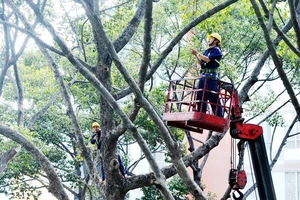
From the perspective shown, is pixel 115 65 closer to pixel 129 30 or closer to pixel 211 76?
pixel 211 76

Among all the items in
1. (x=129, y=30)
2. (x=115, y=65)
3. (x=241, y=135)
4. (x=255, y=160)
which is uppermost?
(x=129, y=30)

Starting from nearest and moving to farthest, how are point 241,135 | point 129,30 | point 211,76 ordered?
point 241,135, point 211,76, point 129,30

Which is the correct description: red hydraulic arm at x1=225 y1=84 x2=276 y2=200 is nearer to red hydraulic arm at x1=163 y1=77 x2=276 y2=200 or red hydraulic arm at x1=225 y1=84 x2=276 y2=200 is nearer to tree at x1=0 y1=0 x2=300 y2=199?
red hydraulic arm at x1=163 y1=77 x2=276 y2=200

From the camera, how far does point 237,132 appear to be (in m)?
6.60

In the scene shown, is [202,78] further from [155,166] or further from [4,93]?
[4,93]

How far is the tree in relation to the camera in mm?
6715

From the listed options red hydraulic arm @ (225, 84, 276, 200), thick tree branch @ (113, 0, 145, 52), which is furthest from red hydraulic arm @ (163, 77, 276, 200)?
thick tree branch @ (113, 0, 145, 52)

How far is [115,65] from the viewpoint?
6.72 m

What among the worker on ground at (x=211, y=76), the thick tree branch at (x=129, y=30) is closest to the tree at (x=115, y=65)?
the thick tree branch at (x=129, y=30)

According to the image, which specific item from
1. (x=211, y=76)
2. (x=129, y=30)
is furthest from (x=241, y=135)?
(x=129, y=30)

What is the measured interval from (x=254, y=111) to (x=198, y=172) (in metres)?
2.35

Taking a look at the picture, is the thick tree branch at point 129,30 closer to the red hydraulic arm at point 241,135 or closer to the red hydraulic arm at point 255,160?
the red hydraulic arm at point 241,135

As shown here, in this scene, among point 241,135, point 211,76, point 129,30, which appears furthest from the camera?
point 129,30

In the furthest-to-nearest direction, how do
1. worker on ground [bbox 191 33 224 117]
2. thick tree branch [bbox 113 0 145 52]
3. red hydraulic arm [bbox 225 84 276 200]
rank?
thick tree branch [bbox 113 0 145 52] → worker on ground [bbox 191 33 224 117] → red hydraulic arm [bbox 225 84 276 200]
